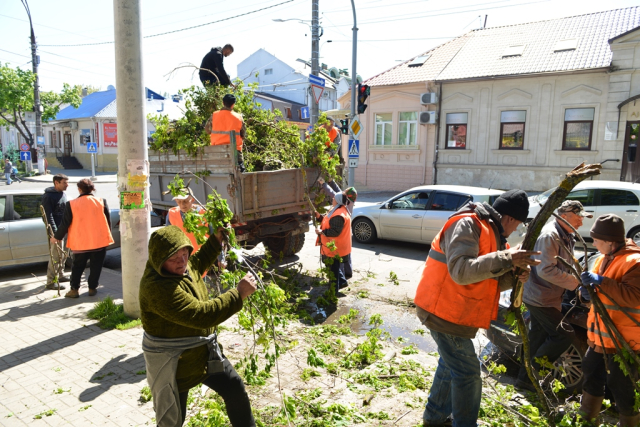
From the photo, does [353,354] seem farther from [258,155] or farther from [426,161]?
[426,161]

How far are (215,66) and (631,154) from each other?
16001 millimetres

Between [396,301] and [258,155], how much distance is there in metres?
3.27

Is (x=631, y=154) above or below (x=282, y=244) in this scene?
above

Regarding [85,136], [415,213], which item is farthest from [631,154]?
[85,136]

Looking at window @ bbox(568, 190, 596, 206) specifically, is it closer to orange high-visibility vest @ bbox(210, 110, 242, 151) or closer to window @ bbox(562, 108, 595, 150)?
orange high-visibility vest @ bbox(210, 110, 242, 151)

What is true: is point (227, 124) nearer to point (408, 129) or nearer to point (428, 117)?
point (428, 117)

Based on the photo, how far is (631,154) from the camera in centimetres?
1728

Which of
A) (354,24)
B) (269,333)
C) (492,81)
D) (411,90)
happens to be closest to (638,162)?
(492,81)

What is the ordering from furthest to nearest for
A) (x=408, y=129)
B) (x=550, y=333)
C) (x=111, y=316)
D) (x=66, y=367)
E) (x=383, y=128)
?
(x=383, y=128) → (x=408, y=129) → (x=111, y=316) → (x=66, y=367) → (x=550, y=333)

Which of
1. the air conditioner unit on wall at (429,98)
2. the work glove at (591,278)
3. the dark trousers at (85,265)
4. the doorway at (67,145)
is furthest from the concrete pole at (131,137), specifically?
the doorway at (67,145)

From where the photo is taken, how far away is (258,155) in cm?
778

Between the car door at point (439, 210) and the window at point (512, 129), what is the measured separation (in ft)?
38.4

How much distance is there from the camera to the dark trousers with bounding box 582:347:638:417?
342 centimetres

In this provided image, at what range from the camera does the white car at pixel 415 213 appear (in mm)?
9734
